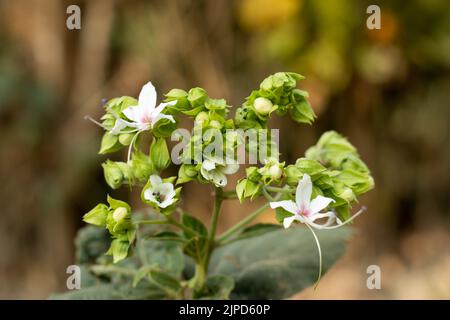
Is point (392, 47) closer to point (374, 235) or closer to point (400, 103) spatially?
point (400, 103)

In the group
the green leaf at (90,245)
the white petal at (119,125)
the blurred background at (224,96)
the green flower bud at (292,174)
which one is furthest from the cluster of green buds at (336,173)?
the blurred background at (224,96)

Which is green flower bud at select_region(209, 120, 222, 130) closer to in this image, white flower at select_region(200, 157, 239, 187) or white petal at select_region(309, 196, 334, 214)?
white flower at select_region(200, 157, 239, 187)

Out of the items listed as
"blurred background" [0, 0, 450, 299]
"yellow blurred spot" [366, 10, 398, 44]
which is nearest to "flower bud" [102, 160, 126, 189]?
"blurred background" [0, 0, 450, 299]

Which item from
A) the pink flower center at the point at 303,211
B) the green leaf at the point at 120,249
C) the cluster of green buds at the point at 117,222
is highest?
the pink flower center at the point at 303,211

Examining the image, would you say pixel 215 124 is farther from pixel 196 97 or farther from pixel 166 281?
pixel 166 281

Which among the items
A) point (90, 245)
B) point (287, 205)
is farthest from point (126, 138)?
point (90, 245)

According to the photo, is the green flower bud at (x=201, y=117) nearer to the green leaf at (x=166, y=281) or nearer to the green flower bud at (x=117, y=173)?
the green flower bud at (x=117, y=173)
